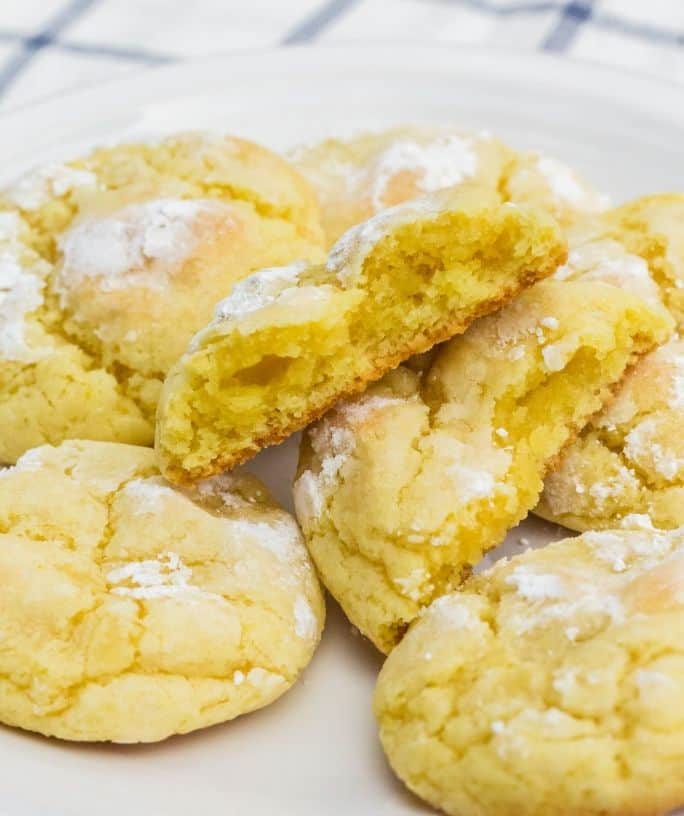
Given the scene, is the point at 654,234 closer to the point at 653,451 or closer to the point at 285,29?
the point at 653,451

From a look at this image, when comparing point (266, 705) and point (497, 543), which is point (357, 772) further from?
point (497, 543)

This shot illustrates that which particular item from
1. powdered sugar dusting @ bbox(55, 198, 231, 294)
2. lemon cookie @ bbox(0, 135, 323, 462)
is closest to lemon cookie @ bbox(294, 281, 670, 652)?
lemon cookie @ bbox(0, 135, 323, 462)

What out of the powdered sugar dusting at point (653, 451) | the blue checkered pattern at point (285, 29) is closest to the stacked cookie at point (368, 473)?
the powdered sugar dusting at point (653, 451)

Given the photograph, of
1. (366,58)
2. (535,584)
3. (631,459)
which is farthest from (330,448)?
(366,58)

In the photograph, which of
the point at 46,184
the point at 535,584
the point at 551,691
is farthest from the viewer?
the point at 46,184

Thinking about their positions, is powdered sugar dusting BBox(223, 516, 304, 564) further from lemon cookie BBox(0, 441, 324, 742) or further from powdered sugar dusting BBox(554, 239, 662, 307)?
powdered sugar dusting BBox(554, 239, 662, 307)

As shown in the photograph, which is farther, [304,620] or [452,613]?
[304,620]

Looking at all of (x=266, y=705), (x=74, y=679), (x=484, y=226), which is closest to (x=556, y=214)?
(x=484, y=226)
